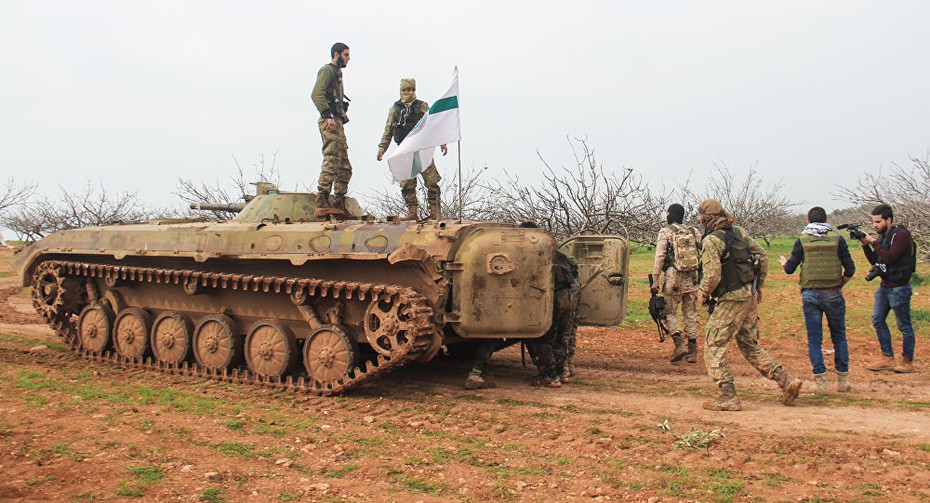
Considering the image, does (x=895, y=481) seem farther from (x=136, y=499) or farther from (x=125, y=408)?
(x=125, y=408)

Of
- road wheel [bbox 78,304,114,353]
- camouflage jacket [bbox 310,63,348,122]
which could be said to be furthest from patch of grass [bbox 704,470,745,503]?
road wheel [bbox 78,304,114,353]

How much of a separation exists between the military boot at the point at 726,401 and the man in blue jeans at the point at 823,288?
130 centimetres

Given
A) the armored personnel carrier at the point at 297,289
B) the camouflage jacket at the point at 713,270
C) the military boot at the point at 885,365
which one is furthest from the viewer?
the military boot at the point at 885,365

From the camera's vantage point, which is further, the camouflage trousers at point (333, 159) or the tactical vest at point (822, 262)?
the camouflage trousers at point (333, 159)

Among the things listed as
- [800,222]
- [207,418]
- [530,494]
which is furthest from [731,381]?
[800,222]

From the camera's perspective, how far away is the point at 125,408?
295 inches

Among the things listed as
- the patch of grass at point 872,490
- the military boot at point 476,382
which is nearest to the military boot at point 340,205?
the military boot at point 476,382

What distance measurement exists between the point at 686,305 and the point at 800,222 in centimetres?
4590

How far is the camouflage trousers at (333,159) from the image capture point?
33.8ft

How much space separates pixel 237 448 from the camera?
244 inches

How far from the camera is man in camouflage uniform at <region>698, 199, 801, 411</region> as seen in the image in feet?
24.1

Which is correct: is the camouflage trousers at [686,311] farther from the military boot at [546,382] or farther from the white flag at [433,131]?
the white flag at [433,131]

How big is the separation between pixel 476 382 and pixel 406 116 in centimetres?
412

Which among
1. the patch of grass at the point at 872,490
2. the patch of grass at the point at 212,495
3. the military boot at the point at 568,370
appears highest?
the military boot at the point at 568,370
